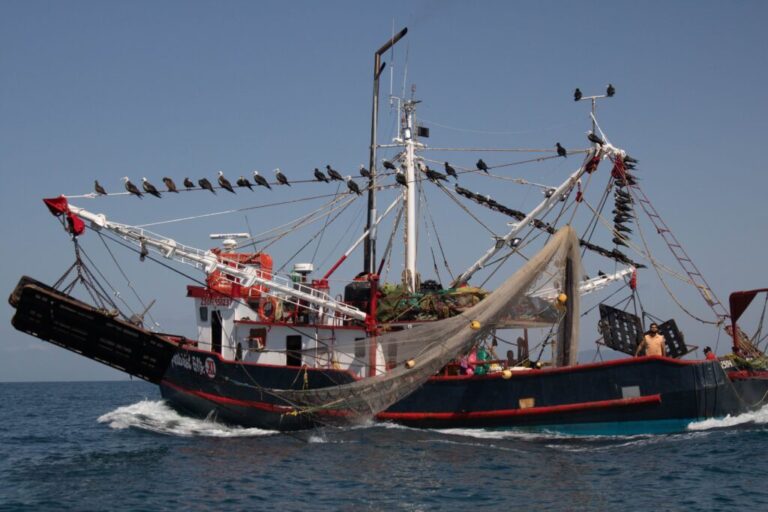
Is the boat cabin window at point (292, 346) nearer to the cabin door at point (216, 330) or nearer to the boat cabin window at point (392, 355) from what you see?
the cabin door at point (216, 330)

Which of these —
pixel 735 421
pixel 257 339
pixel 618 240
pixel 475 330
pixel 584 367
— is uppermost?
pixel 618 240

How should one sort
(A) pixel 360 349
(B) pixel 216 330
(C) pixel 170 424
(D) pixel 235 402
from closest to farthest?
(A) pixel 360 349, (D) pixel 235 402, (C) pixel 170 424, (B) pixel 216 330

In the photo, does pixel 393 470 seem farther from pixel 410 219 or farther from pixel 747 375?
pixel 410 219

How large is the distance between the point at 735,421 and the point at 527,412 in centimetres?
530

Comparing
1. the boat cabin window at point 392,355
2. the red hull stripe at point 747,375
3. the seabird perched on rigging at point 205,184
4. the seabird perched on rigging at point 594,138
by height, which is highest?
the seabird perched on rigging at point 594,138

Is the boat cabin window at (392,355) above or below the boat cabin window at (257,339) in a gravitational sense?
below

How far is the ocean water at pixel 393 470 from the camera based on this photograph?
1364 cm

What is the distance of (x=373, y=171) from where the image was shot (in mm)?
28891

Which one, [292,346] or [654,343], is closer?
[654,343]

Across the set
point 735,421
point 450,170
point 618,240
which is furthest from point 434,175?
point 735,421

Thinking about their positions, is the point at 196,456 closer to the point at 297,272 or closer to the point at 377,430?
the point at 377,430

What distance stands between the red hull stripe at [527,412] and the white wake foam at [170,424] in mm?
3875

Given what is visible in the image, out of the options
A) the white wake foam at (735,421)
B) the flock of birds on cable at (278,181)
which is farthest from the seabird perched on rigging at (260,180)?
the white wake foam at (735,421)

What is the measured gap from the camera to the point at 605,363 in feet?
63.1
